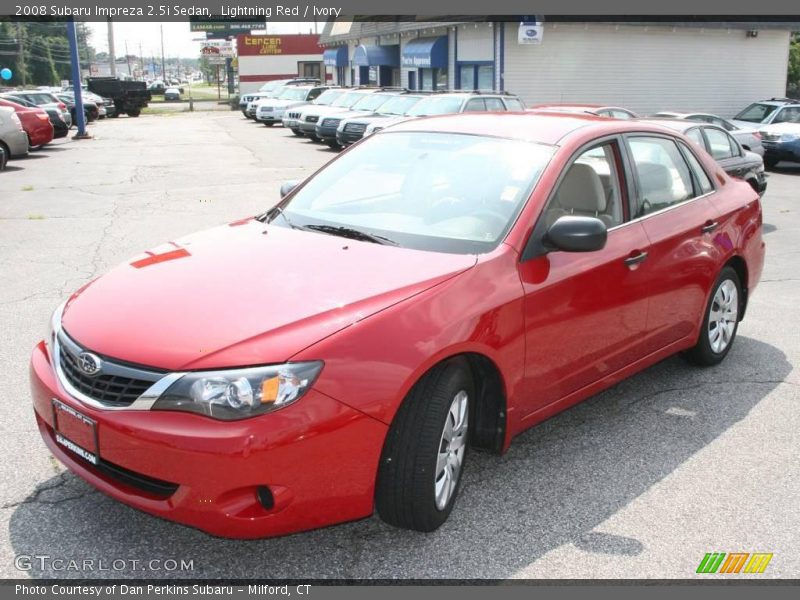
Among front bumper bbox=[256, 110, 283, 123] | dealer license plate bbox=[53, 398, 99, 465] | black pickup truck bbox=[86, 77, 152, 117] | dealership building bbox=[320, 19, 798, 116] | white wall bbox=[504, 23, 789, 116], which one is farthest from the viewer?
black pickup truck bbox=[86, 77, 152, 117]

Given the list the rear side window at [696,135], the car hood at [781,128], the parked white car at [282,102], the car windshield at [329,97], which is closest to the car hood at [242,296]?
the rear side window at [696,135]

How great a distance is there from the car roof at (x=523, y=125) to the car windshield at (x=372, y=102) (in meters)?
18.7

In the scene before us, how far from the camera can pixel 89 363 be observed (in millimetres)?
3145

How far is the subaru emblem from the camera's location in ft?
10.2

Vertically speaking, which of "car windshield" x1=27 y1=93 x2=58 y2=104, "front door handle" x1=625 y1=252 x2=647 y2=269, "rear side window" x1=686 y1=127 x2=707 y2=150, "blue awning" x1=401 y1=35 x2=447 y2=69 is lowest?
"front door handle" x1=625 y1=252 x2=647 y2=269

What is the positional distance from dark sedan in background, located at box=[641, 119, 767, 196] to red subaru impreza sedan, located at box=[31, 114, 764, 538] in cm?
607

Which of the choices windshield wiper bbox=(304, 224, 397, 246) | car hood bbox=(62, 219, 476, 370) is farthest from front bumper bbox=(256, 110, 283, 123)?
car hood bbox=(62, 219, 476, 370)

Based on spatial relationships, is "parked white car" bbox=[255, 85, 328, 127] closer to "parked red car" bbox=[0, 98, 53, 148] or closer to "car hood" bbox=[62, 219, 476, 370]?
"parked red car" bbox=[0, 98, 53, 148]

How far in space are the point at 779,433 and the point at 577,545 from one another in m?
1.82

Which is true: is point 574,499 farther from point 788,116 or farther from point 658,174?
point 788,116

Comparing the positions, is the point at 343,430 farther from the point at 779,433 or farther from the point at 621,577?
the point at 779,433

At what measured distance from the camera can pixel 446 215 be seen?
407cm

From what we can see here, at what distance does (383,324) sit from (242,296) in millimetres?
610

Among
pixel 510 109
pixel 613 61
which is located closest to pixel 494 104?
pixel 510 109
